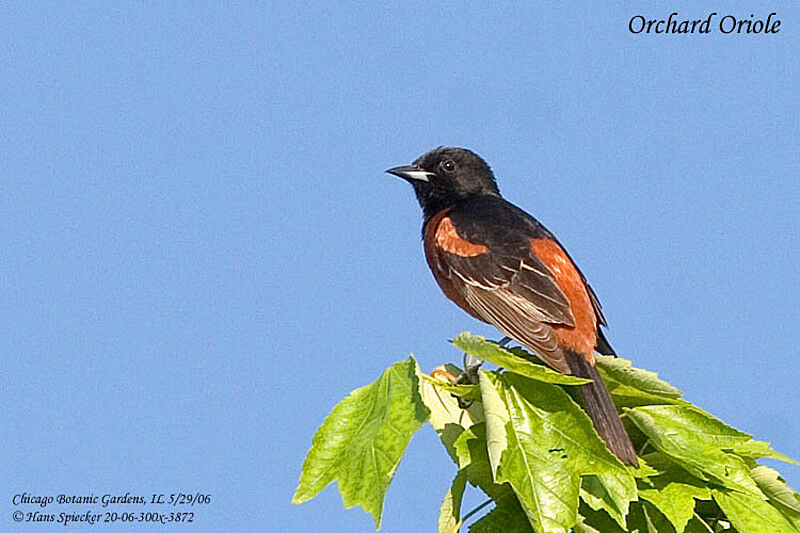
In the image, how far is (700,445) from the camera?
8.89 feet

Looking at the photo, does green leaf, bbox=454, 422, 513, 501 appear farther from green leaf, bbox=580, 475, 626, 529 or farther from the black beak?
Answer: the black beak

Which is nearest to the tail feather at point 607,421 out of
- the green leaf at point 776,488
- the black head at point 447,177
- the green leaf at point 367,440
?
the green leaf at point 776,488

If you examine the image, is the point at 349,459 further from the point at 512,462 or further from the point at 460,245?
the point at 460,245

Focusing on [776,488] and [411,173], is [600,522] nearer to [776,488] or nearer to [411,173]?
[776,488]

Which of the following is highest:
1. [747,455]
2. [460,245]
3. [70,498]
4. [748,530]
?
[460,245]

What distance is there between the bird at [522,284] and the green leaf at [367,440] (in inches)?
22.4

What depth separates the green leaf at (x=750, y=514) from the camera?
266cm

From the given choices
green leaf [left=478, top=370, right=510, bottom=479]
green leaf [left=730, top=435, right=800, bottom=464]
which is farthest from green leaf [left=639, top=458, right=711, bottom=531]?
green leaf [left=478, top=370, right=510, bottom=479]

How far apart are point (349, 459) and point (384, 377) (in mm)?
263

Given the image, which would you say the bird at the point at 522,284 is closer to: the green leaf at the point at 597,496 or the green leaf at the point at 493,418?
the green leaf at the point at 597,496

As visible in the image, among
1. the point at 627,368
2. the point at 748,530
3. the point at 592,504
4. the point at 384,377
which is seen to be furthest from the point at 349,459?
the point at 748,530

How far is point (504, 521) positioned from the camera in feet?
9.14

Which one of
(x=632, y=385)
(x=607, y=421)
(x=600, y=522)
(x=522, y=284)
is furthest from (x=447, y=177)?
(x=600, y=522)

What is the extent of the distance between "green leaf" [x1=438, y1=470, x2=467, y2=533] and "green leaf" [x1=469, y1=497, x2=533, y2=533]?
0.25 feet
